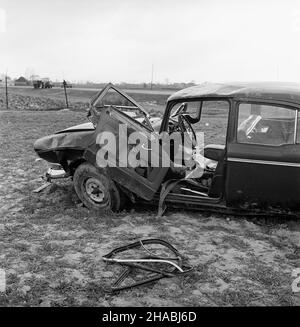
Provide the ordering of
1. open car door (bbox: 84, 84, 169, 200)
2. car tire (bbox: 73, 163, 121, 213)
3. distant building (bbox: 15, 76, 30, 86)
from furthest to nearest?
distant building (bbox: 15, 76, 30, 86) → car tire (bbox: 73, 163, 121, 213) → open car door (bbox: 84, 84, 169, 200)

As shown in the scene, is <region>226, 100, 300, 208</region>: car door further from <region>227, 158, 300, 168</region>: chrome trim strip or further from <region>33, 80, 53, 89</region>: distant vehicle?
<region>33, 80, 53, 89</region>: distant vehicle

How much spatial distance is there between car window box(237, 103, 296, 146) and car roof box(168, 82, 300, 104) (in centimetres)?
12

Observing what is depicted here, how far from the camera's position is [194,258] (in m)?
4.64

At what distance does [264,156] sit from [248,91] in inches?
32.2

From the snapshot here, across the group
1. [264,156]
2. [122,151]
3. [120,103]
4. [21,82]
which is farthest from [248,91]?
[21,82]

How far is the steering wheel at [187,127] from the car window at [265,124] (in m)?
1.15

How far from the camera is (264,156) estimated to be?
500 cm

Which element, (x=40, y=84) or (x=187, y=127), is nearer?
(x=187, y=127)

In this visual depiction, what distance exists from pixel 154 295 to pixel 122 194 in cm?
215

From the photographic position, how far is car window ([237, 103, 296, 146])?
504cm

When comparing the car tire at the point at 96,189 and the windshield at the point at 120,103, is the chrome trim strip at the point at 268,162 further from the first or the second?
the car tire at the point at 96,189

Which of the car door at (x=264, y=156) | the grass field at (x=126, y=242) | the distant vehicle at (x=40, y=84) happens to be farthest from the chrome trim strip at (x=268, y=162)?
the distant vehicle at (x=40, y=84)

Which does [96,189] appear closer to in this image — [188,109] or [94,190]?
→ [94,190]

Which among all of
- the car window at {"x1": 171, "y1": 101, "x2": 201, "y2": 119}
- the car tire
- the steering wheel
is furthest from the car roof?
the car tire
